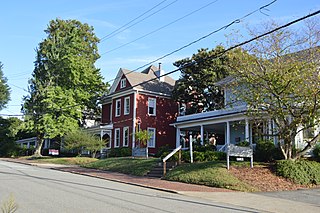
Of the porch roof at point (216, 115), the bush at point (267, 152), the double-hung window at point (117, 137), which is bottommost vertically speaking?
the bush at point (267, 152)

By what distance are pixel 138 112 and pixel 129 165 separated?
1204cm

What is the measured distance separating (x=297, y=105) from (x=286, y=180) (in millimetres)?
3579

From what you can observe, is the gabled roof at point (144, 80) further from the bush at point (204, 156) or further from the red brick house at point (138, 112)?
the bush at point (204, 156)

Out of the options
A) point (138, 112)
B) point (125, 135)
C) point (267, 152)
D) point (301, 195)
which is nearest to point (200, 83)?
point (138, 112)

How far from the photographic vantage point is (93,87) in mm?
39875

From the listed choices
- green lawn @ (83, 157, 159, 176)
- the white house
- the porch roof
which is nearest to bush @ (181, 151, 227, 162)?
the white house

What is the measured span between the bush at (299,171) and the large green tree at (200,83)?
52.6 feet

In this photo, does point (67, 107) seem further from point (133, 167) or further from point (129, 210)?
point (129, 210)

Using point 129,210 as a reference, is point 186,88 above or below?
above

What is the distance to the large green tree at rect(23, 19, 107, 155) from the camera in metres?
35.8

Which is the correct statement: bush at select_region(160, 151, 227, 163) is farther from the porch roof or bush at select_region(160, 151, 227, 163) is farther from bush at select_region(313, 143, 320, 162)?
bush at select_region(313, 143, 320, 162)

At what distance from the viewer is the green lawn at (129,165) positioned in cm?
2081

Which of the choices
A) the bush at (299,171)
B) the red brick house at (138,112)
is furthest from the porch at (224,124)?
the bush at (299,171)

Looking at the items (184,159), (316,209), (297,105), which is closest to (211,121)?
(184,159)
